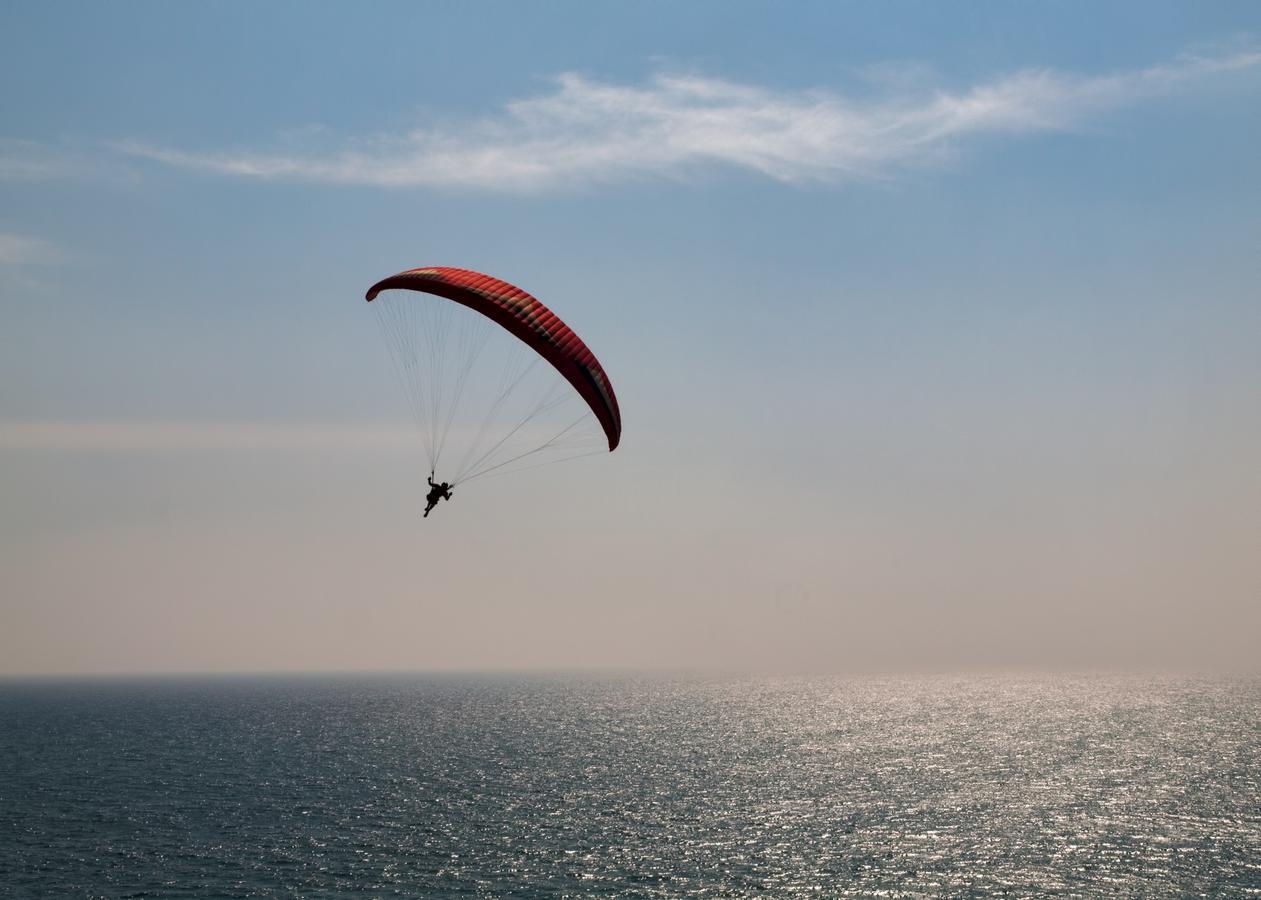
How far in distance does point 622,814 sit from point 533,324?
40.3m

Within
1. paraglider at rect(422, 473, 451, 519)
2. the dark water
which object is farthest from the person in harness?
the dark water

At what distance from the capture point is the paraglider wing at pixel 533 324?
39.0 metres

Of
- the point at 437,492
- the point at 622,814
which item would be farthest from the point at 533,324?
the point at 622,814

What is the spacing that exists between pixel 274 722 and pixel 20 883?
339 ft

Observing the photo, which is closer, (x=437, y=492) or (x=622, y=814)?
(x=437, y=492)

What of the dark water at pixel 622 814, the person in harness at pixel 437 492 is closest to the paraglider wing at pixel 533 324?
the person in harness at pixel 437 492

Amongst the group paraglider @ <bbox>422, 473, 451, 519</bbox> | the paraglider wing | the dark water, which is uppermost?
the paraglider wing

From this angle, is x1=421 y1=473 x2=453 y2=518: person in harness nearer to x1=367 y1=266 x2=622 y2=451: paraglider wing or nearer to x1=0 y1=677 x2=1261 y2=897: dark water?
x1=367 y1=266 x2=622 y2=451: paraglider wing

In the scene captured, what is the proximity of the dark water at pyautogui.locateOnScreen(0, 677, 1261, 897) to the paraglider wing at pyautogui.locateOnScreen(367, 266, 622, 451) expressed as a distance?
78.4 ft

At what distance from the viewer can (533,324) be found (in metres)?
39.1

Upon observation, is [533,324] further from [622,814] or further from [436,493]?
[622,814]

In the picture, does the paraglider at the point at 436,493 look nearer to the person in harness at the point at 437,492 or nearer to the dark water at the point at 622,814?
the person in harness at the point at 437,492

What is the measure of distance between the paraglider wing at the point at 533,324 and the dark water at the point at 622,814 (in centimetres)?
2389

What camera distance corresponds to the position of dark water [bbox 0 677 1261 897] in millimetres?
49000
